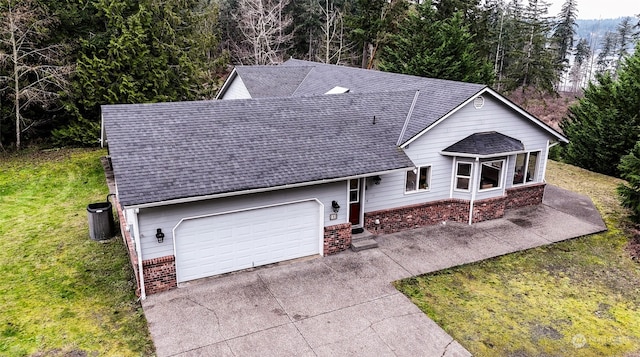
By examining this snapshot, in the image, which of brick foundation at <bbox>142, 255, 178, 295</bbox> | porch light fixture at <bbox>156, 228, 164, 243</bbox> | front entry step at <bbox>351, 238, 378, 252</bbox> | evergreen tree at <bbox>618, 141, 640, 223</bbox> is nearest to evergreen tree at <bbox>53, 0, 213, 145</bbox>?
porch light fixture at <bbox>156, 228, 164, 243</bbox>

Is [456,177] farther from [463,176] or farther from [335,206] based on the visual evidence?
[335,206]

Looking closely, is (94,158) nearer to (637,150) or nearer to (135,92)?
(135,92)

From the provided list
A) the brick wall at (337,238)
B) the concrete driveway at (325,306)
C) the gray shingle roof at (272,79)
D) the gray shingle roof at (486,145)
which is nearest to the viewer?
the concrete driveway at (325,306)

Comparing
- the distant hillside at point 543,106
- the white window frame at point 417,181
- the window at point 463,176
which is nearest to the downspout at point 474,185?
the window at point 463,176

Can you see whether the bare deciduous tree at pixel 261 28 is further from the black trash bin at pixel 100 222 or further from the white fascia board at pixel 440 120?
the black trash bin at pixel 100 222

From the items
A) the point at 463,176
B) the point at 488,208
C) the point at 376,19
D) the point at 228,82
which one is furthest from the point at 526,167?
the point at 376,19

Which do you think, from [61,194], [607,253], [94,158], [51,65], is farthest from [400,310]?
[51,65]
